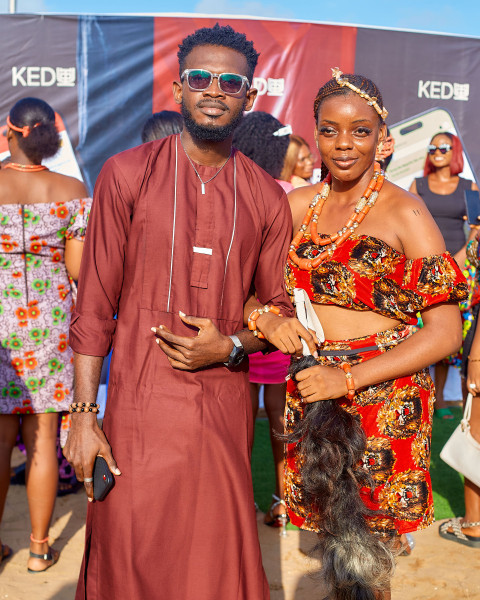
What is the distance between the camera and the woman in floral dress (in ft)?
12.4

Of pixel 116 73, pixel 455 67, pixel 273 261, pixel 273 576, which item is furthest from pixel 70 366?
pixel 455 67

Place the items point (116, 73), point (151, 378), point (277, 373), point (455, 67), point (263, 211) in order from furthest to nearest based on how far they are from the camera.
A: point (455, 67) < point (116, 73) < point (277, 373) < point (263, 211) < point (151, 378)

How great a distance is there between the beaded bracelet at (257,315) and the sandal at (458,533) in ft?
8.75

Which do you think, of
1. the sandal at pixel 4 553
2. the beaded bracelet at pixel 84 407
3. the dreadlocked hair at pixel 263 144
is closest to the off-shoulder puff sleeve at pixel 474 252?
the dreadlocked hair at pixel 263 144

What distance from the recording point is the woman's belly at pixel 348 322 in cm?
249

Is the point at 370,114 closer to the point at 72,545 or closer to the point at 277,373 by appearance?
the point at 277,373

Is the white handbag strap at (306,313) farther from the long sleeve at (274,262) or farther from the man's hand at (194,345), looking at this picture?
the man's hand at (194,345)

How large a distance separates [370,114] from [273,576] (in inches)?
105

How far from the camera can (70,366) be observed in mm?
4008

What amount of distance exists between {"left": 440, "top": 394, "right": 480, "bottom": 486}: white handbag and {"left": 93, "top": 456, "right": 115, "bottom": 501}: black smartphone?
2.39m

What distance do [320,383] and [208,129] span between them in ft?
3.15

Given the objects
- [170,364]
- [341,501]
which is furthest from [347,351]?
[170,364]

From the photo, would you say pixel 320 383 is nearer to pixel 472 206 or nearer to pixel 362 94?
pixel 362 94

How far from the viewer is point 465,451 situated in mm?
3875
